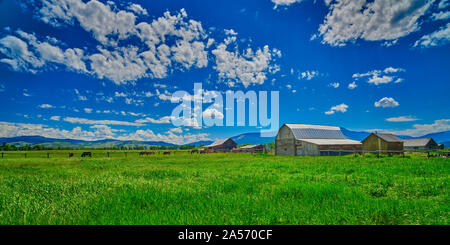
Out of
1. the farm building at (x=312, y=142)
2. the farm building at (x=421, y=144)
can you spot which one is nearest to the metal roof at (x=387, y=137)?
the farm building at (x=312, y=142)

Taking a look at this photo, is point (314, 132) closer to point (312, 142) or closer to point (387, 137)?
point (312, 142)

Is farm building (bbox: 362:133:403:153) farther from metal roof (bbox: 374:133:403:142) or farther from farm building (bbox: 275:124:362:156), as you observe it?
farm building (bbox: 275:124:362:156)

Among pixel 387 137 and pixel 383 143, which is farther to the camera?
pixel 387 137

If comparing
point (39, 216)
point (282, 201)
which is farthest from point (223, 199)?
point (39, 216)

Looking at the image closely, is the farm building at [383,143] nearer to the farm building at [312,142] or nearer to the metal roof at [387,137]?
the metal roof at [387,137]

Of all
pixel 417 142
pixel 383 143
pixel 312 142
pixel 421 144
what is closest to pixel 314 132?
pixel 312 142

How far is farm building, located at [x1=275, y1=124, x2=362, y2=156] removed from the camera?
136 ft

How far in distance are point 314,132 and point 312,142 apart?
9596mm

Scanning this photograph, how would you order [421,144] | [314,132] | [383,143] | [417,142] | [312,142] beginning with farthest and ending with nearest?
[417,142] < [421,144] < [383,143] < [314,132] < [312,142]

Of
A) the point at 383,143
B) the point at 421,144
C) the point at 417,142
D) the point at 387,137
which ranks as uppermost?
the point at 387,137

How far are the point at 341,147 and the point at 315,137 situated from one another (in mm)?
7293

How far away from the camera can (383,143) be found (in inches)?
2020

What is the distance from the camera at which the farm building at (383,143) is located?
50.8m

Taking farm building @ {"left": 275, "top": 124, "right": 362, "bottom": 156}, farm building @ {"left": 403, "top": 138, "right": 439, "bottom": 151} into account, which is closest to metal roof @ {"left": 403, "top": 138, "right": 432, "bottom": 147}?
farm building @ {"left": 403, "top": 138, "right": 439, "bottom": 151}
